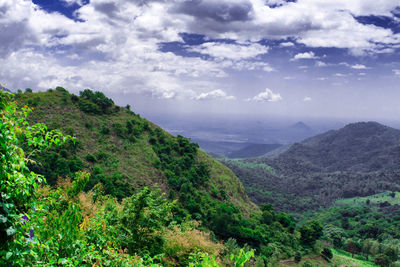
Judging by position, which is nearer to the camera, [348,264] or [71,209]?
[71,209]

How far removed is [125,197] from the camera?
30.0m

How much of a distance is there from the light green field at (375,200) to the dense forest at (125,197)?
91.2 m

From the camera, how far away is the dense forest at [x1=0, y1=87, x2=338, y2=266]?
455 centimetres

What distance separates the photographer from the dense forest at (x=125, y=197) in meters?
4.55

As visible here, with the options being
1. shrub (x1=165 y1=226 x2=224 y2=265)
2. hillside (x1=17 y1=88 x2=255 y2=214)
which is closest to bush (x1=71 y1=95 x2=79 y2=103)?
hillside (x1=17 y1=88 x2=255 y2=214)

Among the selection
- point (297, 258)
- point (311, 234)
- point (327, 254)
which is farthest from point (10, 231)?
point (311, 234)

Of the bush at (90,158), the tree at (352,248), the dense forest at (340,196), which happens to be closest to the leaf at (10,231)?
the bush at (90,158)

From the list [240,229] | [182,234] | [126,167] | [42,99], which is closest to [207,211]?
[240,229]

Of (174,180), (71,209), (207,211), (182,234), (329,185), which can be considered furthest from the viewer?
(329,185)

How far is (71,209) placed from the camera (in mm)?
5535

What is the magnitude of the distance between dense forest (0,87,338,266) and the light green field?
299ft

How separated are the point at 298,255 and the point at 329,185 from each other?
416 ft

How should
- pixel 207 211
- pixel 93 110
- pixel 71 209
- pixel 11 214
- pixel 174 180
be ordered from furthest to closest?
pixel 93 110 < pixel 174 180 < pixel 207 211 < pixel 71 209 < pixel 11 214

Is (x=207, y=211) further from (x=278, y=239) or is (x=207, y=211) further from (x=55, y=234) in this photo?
(x=55, y=234)
